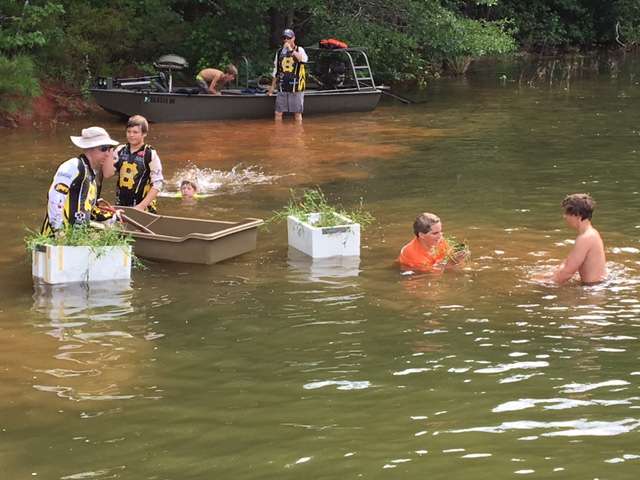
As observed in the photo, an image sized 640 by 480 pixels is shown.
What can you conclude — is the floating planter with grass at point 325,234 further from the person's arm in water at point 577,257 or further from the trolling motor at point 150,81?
the trolling motor at point 150,81

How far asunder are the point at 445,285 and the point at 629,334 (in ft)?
7.27

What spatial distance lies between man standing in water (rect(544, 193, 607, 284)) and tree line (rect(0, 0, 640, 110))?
1400cm

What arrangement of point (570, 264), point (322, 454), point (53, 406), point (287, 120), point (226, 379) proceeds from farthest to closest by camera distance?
point (287, 120) → point (570, 264) → point (226, 379) → point (53, 406) → point (322, 454)

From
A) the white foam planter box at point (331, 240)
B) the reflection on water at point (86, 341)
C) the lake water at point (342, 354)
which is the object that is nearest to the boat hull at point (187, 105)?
the lake water at point (342, 354)

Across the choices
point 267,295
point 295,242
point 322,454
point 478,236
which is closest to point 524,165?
point 478,236

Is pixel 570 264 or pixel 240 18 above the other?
pixel 240 18

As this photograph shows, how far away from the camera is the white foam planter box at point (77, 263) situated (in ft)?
35.7

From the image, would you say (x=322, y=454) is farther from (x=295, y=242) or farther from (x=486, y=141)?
(x=486, y=141)

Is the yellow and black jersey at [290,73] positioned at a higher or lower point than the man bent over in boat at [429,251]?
higher

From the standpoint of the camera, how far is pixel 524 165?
18.9 metres

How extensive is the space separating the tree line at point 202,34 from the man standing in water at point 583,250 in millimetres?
14003

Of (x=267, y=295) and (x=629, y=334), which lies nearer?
(x=629, y=334)

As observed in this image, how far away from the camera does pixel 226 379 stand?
8.37m

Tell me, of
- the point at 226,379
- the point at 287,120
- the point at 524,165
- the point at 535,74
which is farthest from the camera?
the point at 535,74
